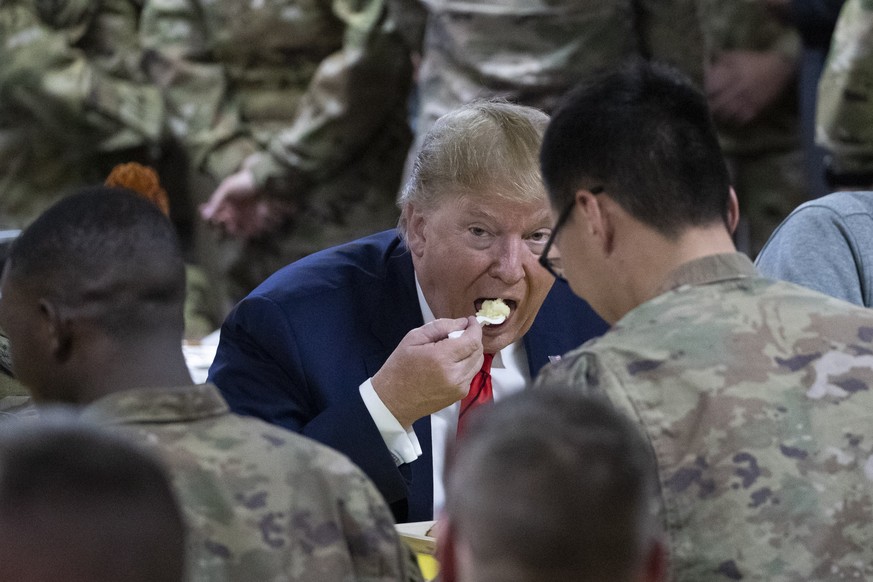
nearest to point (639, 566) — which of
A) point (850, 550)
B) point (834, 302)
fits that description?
point (850, 550)

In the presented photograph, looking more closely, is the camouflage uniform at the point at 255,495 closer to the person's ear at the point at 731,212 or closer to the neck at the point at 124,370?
the neck at the point at 124,370

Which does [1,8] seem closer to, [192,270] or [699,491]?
[192,270]

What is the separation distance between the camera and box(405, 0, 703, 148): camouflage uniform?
4887 mm

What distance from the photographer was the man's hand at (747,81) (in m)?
5.16

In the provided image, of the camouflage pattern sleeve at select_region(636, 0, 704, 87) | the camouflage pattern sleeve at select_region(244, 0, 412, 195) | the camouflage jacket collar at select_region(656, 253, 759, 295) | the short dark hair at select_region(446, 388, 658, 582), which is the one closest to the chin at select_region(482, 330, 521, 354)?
the camouflage jacket collar at select_region(656, 253, 759, 295)

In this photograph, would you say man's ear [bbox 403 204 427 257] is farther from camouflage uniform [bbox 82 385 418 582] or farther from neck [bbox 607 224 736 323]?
camouflage uniform [bbox 82 385 418 582]

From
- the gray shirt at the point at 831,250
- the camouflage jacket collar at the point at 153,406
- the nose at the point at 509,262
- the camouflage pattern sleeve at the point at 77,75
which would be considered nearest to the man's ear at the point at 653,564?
the camouflage jacket collar at the point at 153,406

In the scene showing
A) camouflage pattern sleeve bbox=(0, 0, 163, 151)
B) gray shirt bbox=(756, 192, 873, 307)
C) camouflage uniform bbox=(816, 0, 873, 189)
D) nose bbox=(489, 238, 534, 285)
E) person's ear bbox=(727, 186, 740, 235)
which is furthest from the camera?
camouflage pattern sleeve bbox=(0, 0, 163, 151)

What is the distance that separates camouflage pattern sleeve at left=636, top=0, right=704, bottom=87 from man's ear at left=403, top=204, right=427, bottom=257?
2.21m

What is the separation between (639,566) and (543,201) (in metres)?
1.60

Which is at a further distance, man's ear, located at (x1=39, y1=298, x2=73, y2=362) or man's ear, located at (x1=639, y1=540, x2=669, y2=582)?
man's ear, located at (x1=39, y1=298, x2=73, y2=362)

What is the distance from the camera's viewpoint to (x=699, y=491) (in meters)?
1.98

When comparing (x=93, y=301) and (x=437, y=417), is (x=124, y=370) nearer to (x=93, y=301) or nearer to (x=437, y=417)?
(x=93, y=301)

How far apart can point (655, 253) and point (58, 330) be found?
0.89 meters
